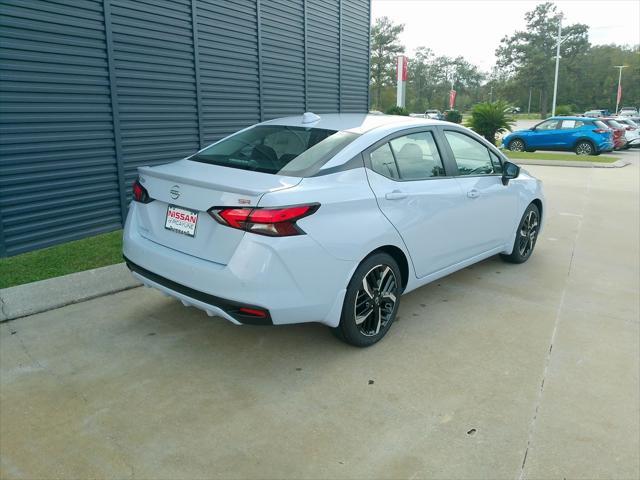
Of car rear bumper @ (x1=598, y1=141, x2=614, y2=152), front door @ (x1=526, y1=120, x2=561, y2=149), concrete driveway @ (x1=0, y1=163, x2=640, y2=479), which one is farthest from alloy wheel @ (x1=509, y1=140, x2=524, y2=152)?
concrete driveway @ (x1=0, y1=163, x2=640, y2=479)

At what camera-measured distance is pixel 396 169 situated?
13.2 ft

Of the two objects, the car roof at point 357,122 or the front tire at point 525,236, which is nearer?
the car roof at point 357,122

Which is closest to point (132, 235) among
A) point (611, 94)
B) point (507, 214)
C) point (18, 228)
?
point (18, 228)

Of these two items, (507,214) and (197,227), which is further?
(507,214)

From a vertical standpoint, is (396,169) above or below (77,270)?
above

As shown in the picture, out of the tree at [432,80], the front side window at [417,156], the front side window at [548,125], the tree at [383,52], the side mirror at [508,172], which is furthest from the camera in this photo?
the tree at [432,80]

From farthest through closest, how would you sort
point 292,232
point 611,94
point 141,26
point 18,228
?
point 611,94, point 141,26, point 18,228, point 292,232

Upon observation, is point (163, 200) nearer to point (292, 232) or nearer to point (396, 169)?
point (292, 232)

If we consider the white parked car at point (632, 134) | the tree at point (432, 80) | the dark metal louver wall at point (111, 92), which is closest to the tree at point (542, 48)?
the tree at point (432, 80)

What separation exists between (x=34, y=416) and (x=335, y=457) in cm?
165

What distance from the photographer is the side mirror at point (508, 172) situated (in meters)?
5.21

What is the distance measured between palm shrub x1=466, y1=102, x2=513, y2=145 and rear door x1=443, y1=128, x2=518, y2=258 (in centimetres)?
1519

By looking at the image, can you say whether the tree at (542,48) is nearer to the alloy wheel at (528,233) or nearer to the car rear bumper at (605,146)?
the car rear bumper at (605,146)

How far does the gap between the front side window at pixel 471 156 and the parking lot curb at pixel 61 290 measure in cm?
312
